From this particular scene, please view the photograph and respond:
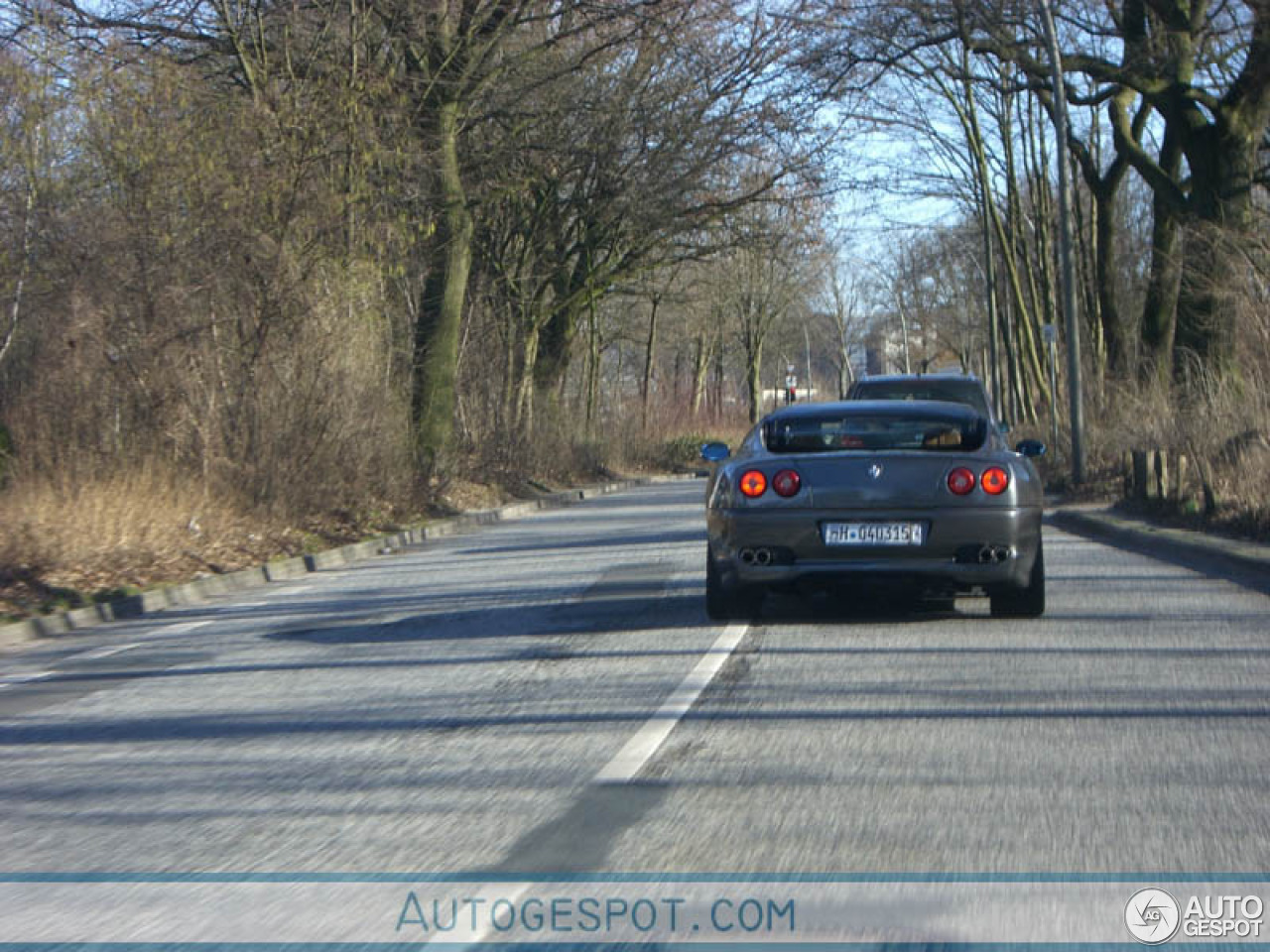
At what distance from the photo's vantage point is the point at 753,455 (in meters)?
10.2

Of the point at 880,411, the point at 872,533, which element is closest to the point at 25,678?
the point at 872,533

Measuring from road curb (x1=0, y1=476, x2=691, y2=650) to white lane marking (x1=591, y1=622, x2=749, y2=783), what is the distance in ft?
19.0

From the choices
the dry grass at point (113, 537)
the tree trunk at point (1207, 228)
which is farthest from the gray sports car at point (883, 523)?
the tree trunk at point (1207, 228)

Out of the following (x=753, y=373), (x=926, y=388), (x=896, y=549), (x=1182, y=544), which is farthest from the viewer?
(x=753, y=373)

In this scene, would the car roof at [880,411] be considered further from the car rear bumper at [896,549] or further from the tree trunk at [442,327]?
the tree trunk at [442,327]

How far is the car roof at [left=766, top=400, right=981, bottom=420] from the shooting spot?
1044 centimetres

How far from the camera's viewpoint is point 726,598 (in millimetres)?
10125

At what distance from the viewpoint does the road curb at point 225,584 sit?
1245 cm

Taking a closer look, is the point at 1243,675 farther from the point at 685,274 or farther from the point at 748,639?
the point at 685,274

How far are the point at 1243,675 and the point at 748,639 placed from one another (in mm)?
2974

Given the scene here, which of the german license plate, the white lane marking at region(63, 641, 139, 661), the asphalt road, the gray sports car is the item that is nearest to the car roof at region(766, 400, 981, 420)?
the gray sports car

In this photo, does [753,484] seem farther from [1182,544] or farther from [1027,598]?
[1182,544]

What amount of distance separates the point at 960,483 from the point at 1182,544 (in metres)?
5.97

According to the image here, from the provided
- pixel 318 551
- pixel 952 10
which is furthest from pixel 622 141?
pixel 318 551
